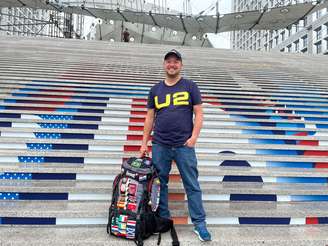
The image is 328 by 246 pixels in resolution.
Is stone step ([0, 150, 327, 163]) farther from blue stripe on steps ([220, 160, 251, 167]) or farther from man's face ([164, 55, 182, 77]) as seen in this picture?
man's face ([164, 55, 182, 77])

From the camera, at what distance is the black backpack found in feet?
7.11

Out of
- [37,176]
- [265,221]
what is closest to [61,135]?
[37,176]

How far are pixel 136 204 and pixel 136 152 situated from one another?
4.54 feet

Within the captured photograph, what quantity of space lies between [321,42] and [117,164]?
123ft

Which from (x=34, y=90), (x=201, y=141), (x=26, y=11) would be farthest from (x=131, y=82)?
(x=26, y=11)

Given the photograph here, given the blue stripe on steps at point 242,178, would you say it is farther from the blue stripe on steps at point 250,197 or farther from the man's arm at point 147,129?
the man's arm at point 147,129

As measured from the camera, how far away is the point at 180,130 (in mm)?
2266

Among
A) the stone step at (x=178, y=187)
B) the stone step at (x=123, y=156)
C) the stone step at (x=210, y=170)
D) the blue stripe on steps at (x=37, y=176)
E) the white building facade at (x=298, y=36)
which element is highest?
the white building facade at (x=298, y=36)

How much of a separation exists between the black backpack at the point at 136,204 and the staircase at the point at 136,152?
116 mm

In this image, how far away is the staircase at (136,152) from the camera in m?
2.51

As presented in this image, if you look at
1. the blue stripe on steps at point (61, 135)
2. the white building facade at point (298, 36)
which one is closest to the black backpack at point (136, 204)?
the blue stripe on steps at point (61, 135)

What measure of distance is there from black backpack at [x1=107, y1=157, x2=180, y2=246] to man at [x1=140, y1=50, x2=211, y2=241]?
15cm

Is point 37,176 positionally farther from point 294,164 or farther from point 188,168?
point 294,164

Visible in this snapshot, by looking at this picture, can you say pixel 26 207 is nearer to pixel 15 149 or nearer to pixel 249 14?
pixel 15 149
